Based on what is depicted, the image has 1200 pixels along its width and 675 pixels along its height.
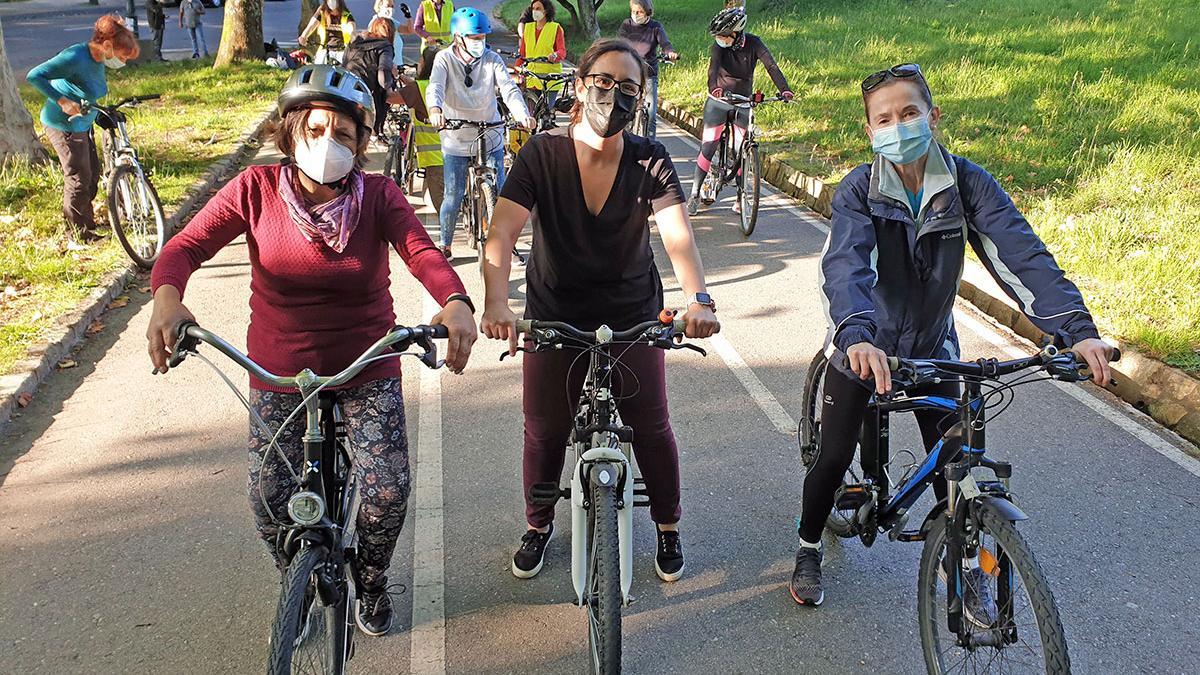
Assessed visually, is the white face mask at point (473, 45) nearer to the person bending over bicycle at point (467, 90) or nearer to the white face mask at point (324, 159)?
the person bending over bicycle at point (467, 90)

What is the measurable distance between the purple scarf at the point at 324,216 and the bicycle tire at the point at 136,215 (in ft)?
17.9

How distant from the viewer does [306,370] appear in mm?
2602

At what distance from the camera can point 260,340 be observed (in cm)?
315

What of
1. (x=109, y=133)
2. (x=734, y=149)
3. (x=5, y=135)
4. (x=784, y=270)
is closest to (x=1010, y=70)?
(x=734, y=149)

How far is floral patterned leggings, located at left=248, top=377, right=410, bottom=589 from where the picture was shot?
10.3 feet

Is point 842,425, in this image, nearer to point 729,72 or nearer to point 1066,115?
point 729,72

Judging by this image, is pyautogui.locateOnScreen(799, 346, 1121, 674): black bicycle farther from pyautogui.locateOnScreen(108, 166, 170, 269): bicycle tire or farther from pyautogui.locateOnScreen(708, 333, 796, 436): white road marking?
pyautogui.locateOnScreen(108, 166, 170, 269): bicycle tire

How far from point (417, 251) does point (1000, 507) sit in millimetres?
1864

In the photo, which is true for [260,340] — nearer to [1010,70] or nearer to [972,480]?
[972,480]

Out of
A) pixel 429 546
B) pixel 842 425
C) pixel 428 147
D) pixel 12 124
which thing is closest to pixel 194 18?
pixel 12 124

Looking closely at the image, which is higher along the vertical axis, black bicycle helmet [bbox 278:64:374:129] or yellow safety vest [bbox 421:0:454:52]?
yellow safety vest [bbox 421:0:454:52]

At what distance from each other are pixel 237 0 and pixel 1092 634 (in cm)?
1956

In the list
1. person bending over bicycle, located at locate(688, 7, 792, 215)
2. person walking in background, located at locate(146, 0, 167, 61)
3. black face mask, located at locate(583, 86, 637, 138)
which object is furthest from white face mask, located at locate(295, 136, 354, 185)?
person walking in background, located at locate(146, 0, 167, 61)

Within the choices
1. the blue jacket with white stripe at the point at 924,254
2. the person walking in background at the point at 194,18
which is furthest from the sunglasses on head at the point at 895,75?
the person walking in background at the point at 194,18
